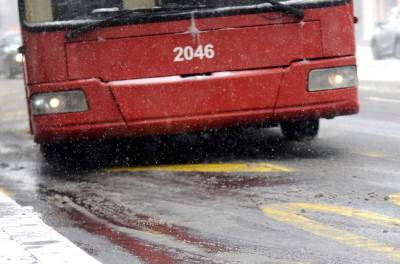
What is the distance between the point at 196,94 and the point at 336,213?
3.21 meters

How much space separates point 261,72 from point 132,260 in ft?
14.6

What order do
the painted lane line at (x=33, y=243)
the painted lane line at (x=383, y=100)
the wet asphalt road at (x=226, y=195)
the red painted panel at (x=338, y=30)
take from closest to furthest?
the painted lane line at (x=33, y=243) → the wet asphalt road at (x=226, y=195) → the red painted panel at (x=338, y=30) → the painted lane line at (x=383, y=100)

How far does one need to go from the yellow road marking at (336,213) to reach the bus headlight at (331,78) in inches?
109

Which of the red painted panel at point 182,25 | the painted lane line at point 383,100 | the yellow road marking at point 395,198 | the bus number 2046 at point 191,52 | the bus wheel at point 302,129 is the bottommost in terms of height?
the painted lane line at point 383,100

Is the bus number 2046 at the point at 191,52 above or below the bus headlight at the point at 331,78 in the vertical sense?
above

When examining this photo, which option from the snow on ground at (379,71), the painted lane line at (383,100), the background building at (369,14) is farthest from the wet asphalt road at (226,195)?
the background building at (369,14)

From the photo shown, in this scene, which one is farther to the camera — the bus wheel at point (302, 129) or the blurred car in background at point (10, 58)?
the blurred car in background at point (10, 58)

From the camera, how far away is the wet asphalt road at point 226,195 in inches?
257

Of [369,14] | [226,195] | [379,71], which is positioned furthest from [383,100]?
[369,14]

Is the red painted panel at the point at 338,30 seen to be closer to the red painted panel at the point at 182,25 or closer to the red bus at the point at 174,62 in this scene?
the red bus at the point at 174,62

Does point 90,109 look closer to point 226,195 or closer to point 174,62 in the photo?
point 174,62

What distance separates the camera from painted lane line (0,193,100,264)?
6219 mm

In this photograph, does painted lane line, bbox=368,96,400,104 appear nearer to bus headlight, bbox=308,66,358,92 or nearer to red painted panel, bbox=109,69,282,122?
bus headlight, bbox=308,66,358,92

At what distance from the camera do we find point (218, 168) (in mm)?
10406
